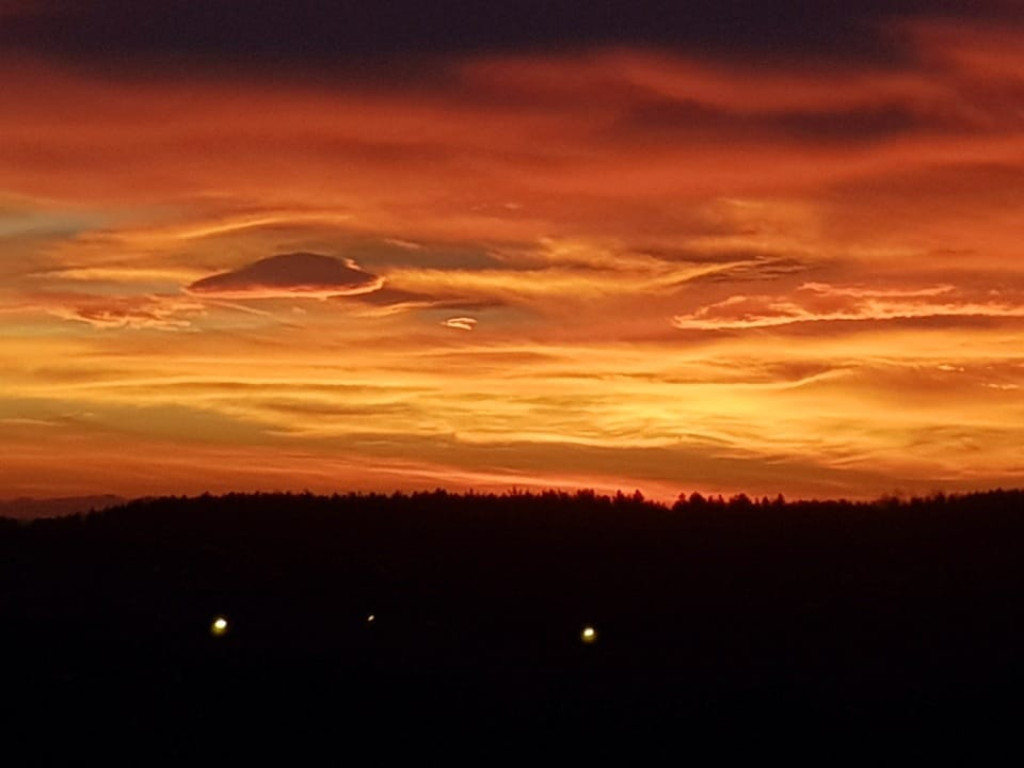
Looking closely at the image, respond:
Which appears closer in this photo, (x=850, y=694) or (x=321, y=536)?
(x=850, y=694)

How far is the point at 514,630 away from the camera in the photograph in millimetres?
29609

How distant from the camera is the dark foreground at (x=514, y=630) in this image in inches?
845

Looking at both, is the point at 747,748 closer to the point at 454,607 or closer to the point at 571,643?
the point at 571,643

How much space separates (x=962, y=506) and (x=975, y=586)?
6991mm

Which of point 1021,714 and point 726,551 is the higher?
point 726,551

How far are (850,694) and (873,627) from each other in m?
4.84

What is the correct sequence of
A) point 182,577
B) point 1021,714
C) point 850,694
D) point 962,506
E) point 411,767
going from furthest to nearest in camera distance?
point 962,506, point 182,577, point 850,694, point 1021,714, point 411,767

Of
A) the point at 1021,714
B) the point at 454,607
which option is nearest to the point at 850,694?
the point at 1021,714

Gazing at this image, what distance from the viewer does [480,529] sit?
124 ft


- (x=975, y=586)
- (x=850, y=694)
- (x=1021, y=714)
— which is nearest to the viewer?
(x=1021, y=714)

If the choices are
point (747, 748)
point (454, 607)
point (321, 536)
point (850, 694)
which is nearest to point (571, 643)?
point (454, 607)

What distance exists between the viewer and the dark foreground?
21453 millimetres

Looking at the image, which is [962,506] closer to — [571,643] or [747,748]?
[571,643]

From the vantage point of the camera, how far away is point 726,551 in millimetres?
34750
